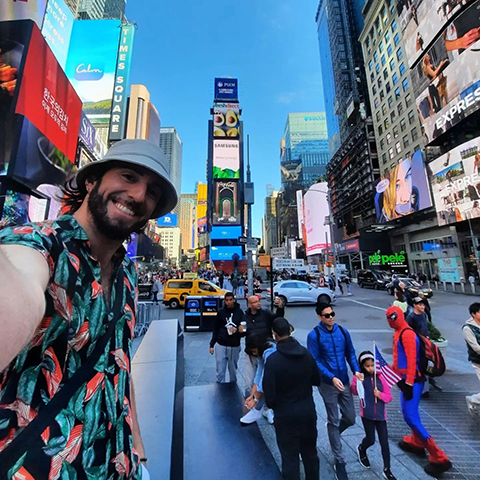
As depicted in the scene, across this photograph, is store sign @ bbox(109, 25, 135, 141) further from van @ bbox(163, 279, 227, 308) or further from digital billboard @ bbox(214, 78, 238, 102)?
van @ bbox(163, 279, 227, 308)

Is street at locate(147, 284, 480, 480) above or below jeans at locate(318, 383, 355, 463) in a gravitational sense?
below

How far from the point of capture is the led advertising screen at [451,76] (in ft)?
77.7

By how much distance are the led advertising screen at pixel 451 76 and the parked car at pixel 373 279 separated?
1824 centimetres

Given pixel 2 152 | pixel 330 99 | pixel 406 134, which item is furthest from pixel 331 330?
pixel 330 99

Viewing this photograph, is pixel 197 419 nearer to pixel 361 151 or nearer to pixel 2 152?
pixel 2 152

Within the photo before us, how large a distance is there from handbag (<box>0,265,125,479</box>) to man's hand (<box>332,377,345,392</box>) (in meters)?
3.09

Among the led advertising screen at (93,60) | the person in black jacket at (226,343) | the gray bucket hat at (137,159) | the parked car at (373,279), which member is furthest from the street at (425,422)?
the led advertising screen at (93,60)

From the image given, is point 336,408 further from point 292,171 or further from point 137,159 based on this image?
point 292,171

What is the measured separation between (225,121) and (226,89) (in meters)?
9.79

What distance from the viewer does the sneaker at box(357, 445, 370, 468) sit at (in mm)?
2903

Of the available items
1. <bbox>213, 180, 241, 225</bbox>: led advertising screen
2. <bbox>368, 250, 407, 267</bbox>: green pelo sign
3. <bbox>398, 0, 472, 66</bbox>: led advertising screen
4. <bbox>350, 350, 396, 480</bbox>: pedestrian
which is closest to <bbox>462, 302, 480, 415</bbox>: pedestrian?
<bbox>350, 350, 396, 480</bbox>: pedestrian

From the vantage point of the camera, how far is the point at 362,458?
295 centimetres

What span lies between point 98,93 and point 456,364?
4252 cm

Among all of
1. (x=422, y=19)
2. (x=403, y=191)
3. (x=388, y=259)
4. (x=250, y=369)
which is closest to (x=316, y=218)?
(x=388, y=259)
